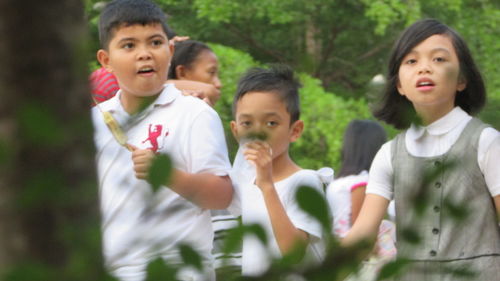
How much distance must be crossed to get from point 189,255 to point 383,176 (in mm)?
2949

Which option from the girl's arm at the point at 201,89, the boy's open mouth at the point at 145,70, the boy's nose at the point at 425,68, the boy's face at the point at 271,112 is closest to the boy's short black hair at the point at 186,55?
the girl's arm at the point at 201,89

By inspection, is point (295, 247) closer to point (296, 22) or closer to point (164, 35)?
point (164, 35)

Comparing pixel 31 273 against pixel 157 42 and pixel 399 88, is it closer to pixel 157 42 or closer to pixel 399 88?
pixel 157 42

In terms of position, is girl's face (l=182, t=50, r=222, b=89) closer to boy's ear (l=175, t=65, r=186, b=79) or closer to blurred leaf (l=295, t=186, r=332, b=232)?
boy's ear (l=175, t=65, r=186, b=79)

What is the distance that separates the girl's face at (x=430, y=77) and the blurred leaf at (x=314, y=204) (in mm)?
2729

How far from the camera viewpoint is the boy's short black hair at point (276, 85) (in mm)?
3980

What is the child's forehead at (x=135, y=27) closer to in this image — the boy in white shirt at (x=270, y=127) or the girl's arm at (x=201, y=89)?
the boy in white shirt at (x=270, y=127)

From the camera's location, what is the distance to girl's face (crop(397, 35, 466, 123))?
3.64 meters

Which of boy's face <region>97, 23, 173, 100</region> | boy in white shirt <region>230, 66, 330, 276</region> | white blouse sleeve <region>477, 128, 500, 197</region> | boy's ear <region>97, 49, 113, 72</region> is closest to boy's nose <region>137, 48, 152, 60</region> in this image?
boy's face <region>97, 23, 173, 100</region>

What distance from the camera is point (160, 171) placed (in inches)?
31.1

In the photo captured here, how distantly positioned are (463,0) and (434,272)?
16034 mm

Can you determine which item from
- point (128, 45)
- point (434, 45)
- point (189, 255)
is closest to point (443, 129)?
point (434, 45)

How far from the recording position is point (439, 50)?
12.3 feet

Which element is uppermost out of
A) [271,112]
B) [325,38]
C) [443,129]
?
[325,38]
